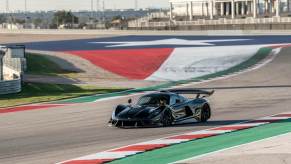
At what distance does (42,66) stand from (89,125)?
27856 millimetres

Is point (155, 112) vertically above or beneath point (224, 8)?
beneath

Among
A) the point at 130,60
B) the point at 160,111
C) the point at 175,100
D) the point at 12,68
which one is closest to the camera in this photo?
the point at 160,111

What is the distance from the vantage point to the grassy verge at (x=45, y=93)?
33.2 meters

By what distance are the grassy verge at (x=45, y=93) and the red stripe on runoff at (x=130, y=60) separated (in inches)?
264

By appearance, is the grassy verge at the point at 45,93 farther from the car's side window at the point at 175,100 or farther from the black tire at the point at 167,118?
the black tire at the point at 167,118

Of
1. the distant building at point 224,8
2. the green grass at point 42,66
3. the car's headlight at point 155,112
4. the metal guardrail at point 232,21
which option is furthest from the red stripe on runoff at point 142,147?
the distant building at point 224,8

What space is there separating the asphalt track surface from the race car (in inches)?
12.4

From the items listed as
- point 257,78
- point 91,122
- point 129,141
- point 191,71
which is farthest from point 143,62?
point 129,141

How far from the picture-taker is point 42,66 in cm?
4975

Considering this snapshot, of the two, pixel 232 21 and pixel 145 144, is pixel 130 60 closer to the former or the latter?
pixel 145 144

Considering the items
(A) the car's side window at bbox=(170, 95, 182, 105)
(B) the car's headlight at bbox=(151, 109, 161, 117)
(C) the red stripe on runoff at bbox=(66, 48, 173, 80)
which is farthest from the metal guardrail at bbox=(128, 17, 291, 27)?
(B) the car's headlight at bbox=(151, 109, 161, 117)

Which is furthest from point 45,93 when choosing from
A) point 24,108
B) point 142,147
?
point 142,147

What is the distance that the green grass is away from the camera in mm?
47156

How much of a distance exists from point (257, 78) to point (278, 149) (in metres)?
25.6
